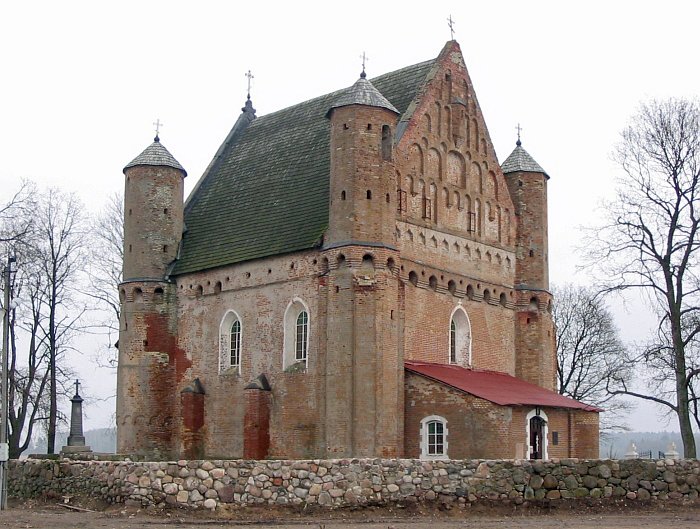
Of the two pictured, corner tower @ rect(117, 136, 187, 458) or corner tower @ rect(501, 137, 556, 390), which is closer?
corner tower @ rect(117, 136, 187, 458)

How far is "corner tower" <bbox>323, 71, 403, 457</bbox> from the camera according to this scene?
3566cm

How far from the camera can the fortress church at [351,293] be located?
36.2 m

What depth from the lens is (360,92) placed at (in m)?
38.1

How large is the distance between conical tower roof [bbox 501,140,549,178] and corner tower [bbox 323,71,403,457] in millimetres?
8382

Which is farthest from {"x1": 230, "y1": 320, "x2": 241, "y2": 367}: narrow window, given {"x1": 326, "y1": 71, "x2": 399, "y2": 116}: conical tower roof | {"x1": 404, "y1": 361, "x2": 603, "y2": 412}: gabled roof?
{"x1": 326, "y1": 71, "x2": 399, "y2": 116}: conical tower roof

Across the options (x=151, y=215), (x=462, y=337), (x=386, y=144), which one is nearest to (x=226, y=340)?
(x=151, y=215)

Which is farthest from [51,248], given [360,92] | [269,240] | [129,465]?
[129,465]

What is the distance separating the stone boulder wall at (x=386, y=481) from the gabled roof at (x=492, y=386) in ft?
31.8

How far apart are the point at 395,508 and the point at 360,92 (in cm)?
1775

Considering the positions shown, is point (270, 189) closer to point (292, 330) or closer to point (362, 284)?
point (292, 330)

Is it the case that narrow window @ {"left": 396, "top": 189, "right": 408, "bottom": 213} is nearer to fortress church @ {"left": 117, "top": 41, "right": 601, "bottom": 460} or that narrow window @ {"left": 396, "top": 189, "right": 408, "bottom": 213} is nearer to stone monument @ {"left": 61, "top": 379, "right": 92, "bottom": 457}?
fortress church @ {"left": 117, "top": 41, "right": 601, "bottom": 460}

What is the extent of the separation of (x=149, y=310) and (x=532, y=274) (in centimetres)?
1519

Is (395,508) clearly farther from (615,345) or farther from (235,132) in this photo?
(615,345)

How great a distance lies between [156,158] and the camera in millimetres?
44562
